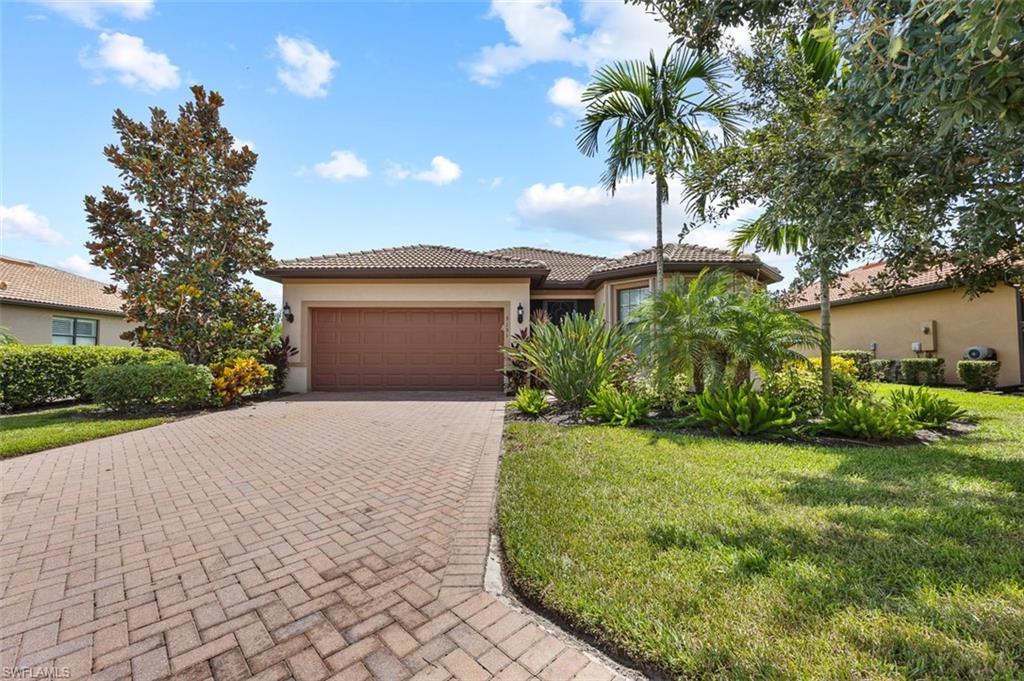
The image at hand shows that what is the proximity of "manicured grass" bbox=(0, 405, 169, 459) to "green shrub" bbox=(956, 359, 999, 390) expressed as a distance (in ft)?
61.6

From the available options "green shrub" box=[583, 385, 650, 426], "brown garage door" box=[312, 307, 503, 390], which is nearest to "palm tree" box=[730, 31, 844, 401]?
"green shrub" box=[583, 385, 650, 426]

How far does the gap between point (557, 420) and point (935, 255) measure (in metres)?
5.20

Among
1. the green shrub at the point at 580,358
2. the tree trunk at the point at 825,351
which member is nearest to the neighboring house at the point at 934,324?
the tree trunk at the point at 825,351

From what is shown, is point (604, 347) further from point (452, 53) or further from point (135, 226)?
point (135, 226)

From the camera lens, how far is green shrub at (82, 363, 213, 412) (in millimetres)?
8547

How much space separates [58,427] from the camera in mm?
7074

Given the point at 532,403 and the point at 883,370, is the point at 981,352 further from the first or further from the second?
the point at 532,403

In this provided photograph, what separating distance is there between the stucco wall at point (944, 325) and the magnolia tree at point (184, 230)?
17.1 m

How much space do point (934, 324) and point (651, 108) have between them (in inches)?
475

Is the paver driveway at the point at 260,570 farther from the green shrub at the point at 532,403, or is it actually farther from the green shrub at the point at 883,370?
the green shrub at the point at 883,370

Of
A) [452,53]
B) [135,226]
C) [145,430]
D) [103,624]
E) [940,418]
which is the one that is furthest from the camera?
[135,226]

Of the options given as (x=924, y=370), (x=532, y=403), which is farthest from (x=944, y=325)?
(x=532, y=403)

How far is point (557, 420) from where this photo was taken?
7453mm

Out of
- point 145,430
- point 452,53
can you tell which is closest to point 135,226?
point 145,430
